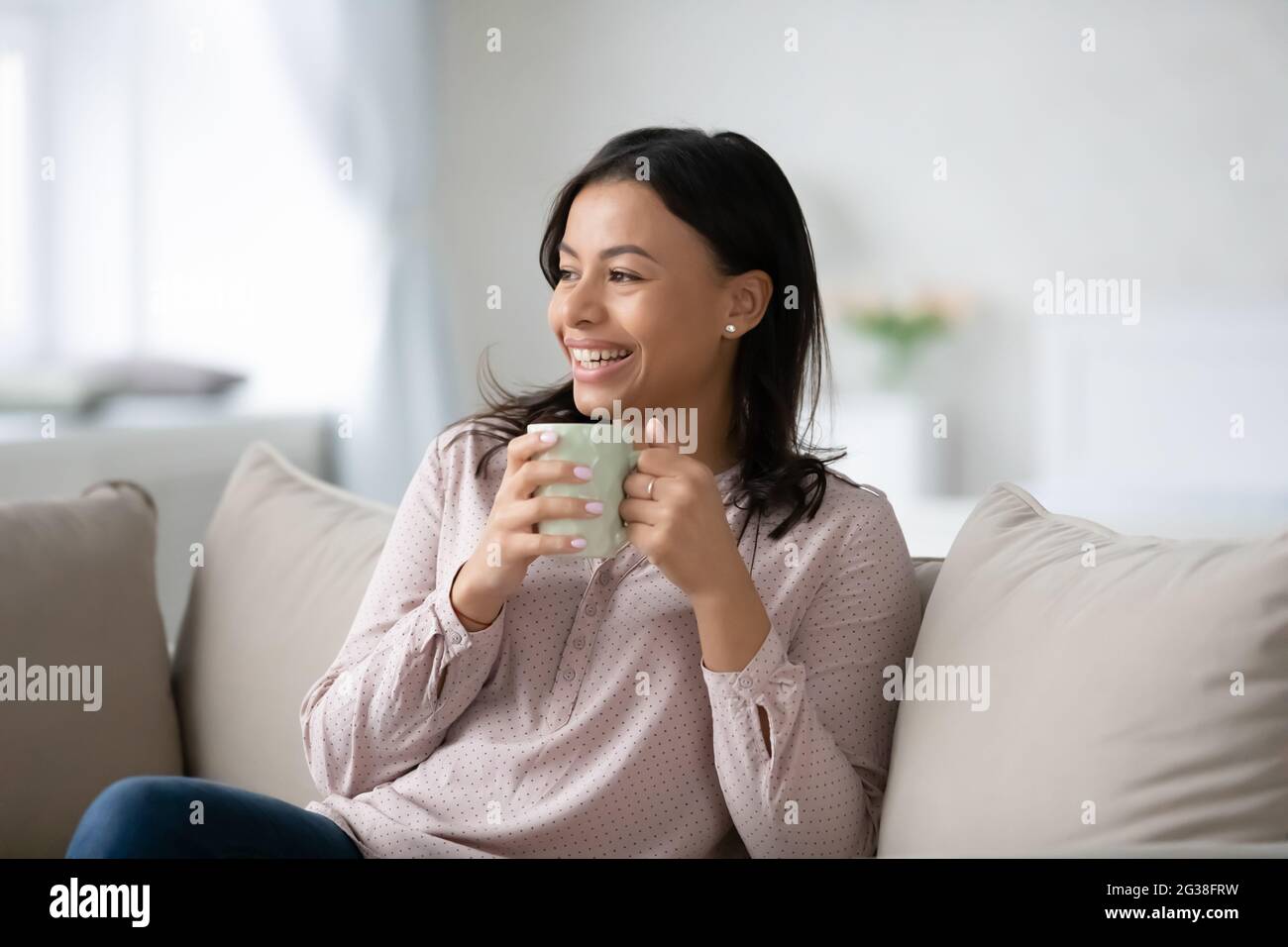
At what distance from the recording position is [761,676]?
1115 millimetres

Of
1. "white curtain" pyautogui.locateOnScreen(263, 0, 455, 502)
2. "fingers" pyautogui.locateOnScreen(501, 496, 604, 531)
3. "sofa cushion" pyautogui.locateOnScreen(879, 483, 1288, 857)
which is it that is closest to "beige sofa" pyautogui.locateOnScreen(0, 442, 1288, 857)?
"sofa cushion" pyautogui.locateOnScreen(879, 483, 1288, 857)

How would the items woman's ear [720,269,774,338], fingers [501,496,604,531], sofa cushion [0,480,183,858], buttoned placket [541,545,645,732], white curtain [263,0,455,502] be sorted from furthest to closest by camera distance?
white curtain [263,0,455,502], sofa cushion [0,480,183,858], woman's ear [720,269,774,338], buttoned placket [541,545,645,732], fingers [501,496,604,531]

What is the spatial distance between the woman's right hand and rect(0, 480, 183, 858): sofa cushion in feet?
2.09

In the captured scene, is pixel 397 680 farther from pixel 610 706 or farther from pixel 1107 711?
pixel 1107 711

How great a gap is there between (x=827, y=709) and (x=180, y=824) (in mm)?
581

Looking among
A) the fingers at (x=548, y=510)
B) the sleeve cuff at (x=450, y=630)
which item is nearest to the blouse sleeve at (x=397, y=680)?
the sleeve cuff at (x=450, y=630)

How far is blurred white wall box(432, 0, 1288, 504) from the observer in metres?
4.07

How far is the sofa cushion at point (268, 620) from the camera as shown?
156 cm

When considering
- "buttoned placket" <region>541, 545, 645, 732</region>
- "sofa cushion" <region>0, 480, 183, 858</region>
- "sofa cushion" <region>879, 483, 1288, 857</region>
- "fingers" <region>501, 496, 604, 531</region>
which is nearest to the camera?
"sofa cushion" <region>879, 483, 1288, 857</region>

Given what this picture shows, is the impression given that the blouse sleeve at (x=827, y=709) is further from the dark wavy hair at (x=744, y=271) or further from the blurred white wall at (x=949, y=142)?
the blurred white wall at (x=949, y=142)

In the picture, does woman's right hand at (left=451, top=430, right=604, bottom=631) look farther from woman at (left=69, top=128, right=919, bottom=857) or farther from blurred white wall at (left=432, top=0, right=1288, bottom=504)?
blurred white wall at (left=432, top=0, right=1288, bottom=504)

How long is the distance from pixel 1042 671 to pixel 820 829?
244 millimetres

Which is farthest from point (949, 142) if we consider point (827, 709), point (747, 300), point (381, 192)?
point (827, 709)

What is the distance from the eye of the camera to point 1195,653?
0.99 meters
